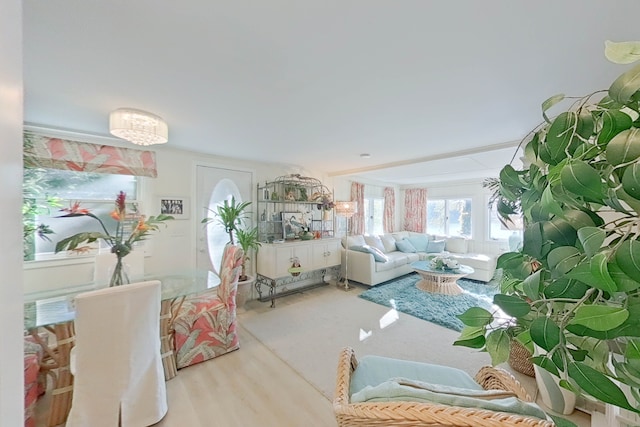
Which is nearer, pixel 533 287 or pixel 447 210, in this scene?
pixel 533 287

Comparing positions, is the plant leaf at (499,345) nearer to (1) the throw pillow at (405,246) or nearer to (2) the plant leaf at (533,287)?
(2) the plant leaf at (533,287)

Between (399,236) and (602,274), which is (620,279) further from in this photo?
(399,236)

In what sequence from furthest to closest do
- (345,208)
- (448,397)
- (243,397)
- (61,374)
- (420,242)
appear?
(420,242) < (345,208) < (243,397) < (61,374) < (448,397)

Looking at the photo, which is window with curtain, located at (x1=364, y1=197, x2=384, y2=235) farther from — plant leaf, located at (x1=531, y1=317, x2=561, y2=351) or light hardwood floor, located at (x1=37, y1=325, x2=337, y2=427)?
plant leaf, located at (x1=531, y1=317, x2=561, y2=351)

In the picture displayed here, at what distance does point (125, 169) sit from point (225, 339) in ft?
7.42

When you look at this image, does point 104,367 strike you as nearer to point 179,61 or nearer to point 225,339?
point 225,339

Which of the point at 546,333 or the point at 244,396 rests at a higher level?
the point at 546,333

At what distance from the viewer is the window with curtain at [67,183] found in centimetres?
240

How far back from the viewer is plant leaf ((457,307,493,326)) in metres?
0.45

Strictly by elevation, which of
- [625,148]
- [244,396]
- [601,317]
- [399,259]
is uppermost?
[625,148]

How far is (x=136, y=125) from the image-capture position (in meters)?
1.97

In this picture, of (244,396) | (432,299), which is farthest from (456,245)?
(244,396)

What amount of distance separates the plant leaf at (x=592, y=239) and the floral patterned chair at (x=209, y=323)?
2.48 meters

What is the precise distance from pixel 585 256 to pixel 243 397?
220cm
